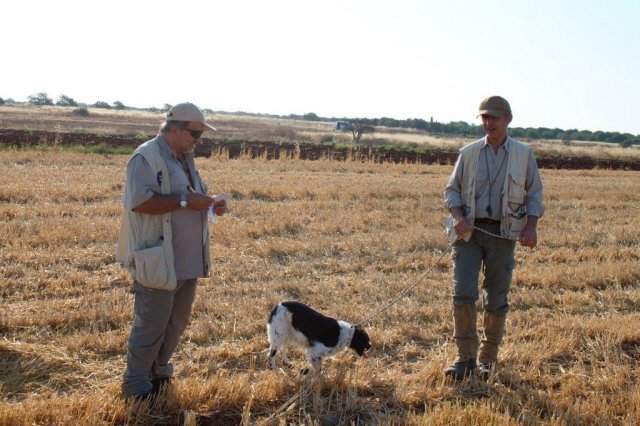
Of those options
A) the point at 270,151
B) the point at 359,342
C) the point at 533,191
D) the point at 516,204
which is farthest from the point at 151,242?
the point at 270,151

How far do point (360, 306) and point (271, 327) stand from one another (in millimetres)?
1939

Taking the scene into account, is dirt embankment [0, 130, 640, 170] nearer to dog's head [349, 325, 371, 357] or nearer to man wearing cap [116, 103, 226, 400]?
dog's head [349, 325, 371, 357]

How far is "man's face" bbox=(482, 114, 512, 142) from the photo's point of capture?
5051 millimetres

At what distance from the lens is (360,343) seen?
5.46 metres

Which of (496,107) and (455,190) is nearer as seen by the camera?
(496,107)

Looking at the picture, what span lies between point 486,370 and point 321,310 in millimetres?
2210

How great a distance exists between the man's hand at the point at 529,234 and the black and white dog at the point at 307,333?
1602 mm

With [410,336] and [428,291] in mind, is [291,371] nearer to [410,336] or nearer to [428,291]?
[410,336]

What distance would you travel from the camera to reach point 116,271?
798cm

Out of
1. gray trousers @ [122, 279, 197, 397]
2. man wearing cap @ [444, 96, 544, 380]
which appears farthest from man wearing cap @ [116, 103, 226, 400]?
man wearing cap @ [444, 96, 544, 380]

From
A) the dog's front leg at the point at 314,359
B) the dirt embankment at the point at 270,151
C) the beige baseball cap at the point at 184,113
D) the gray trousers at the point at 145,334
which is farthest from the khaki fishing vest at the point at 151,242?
the dirt embankment at the point at 270,151

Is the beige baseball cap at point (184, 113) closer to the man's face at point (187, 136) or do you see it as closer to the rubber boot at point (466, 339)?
the man's face at point (187, 136)

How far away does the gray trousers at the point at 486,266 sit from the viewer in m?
5.21

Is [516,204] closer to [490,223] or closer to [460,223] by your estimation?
[490,223]
